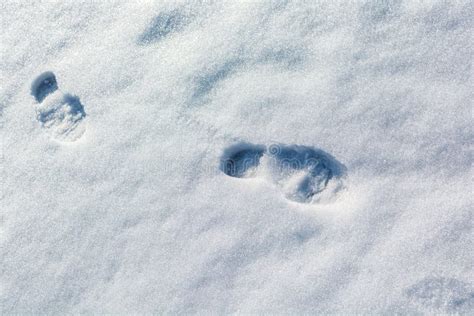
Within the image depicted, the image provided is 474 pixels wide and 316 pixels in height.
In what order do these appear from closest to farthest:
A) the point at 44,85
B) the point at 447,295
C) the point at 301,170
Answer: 1. the point at 447,295
2. the point at 301,170
3. the point at 44,85

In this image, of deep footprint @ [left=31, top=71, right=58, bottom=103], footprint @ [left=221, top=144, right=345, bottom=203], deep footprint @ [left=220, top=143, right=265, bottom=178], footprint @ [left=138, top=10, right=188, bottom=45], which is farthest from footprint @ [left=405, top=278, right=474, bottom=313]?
deep footprint @ [left=31, top=71, right=58, bottom=103]

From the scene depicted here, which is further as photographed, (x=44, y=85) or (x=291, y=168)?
(x=44, y=85)

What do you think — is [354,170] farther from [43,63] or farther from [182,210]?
[43,63]

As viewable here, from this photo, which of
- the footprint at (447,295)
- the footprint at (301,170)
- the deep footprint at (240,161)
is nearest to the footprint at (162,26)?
the deep footprint at (240,161)

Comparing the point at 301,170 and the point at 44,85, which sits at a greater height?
the point at 44,85

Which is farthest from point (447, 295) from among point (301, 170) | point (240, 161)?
point (240, 161)

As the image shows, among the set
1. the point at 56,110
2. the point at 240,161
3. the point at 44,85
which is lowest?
the point at 240,161

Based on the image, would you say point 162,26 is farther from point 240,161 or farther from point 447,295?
point 447,295
